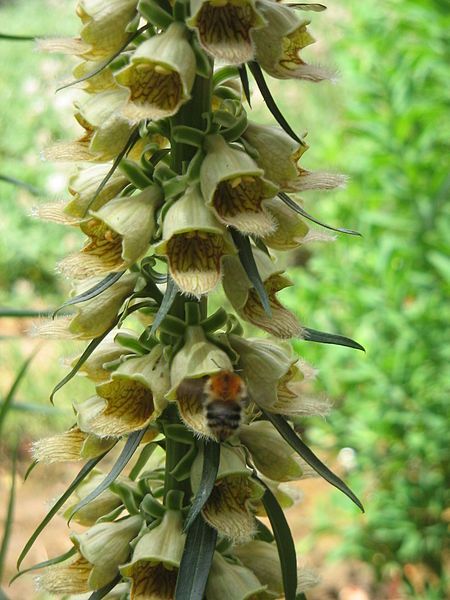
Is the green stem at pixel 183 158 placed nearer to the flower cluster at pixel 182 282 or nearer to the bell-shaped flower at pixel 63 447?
the flower cluster at pixel 182 282

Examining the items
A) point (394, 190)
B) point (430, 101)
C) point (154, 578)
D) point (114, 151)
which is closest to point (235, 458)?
point (154, 578)

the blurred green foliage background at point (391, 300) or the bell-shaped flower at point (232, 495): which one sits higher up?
the bell-shaped flower at point (232, 495)

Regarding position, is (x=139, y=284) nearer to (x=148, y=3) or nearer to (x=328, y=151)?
(x=148, y=3)

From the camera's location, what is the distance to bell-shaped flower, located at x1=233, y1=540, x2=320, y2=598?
4.55 ft

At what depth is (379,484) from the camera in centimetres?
402

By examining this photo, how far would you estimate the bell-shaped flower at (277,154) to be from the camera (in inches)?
50.2

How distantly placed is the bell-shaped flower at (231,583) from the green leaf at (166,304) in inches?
15.7

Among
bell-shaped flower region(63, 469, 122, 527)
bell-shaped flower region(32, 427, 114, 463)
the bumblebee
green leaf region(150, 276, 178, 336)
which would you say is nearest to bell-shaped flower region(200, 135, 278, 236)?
green leaf region(150, 276, 178, 336)

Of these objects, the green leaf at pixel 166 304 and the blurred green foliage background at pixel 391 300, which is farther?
the blurred green foliage background at pixel 391 300

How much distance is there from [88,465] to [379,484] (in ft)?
9.56

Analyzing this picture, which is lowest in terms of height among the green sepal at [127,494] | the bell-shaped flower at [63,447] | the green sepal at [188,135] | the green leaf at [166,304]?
the green sepal at [127,494]

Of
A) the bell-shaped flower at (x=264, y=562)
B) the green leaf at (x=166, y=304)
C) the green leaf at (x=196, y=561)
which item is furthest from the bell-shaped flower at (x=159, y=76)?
the bell-shaped flower at (x=264, y=562)

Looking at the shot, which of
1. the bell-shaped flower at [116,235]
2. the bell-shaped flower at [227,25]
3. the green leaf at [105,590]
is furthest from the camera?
the green leaf at [105,590]

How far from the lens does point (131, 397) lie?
4.21 ft
